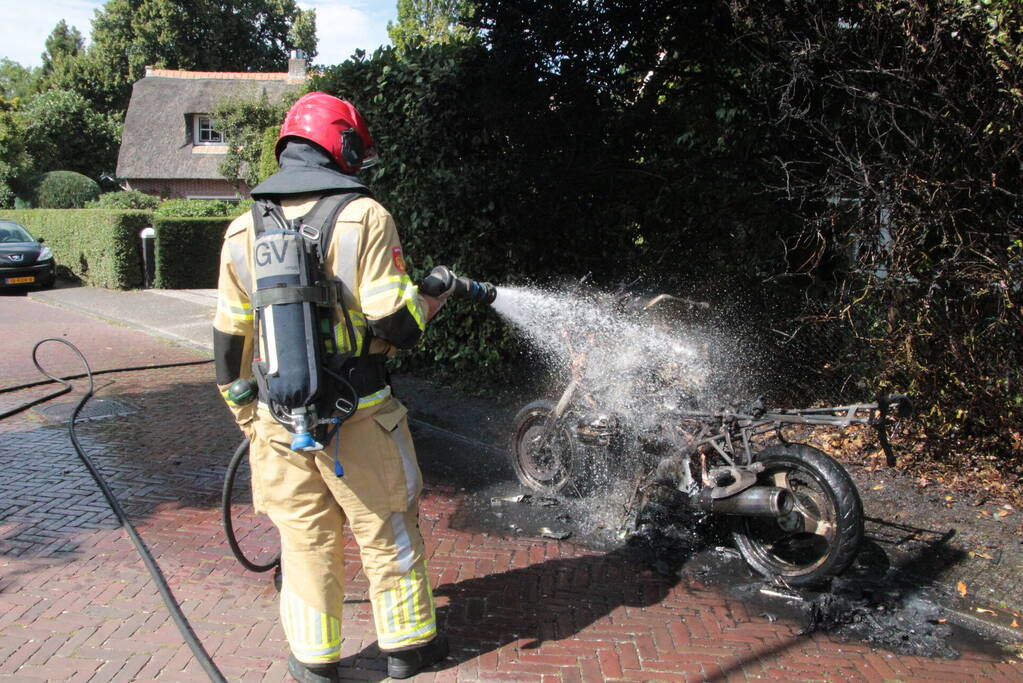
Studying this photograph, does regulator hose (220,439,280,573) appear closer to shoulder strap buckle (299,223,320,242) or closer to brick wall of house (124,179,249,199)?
shoulder strap buckle (299,223,320,242)

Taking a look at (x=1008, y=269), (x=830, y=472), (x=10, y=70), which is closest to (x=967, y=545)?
(x=830, y=472)

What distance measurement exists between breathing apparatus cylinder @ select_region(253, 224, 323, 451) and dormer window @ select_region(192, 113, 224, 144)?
40427mm

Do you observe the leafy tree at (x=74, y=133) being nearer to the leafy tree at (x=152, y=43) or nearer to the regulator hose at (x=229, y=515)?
the leafy tree at (x=152, y=43)

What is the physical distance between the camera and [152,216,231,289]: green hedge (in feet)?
57.6

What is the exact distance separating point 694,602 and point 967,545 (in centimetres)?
165

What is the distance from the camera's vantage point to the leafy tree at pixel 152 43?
4891 cm

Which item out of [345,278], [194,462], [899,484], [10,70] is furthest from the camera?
[10,70]

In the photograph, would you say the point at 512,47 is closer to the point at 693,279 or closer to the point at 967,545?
the point at 693,279

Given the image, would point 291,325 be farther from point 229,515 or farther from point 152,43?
point 152,43

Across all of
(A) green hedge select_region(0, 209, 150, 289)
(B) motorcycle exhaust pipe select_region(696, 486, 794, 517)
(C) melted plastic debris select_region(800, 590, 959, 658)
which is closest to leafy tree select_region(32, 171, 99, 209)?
(A) green hedge select_region(0, 209, 150, 289)

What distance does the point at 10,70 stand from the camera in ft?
254

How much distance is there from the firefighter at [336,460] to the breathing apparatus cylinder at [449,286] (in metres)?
0.05

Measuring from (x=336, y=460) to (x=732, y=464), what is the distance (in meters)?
2.23

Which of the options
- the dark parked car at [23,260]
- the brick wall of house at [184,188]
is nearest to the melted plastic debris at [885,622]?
the dark parked car at [23,260]
